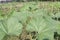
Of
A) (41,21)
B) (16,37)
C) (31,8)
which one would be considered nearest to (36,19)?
(41,21)

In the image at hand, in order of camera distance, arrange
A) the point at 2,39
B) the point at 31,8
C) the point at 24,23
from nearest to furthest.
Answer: the point at 2,39 → the point at 24,23 → the point at 31,8

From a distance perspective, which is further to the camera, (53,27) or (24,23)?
(24,23)

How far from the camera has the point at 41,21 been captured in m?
1.15

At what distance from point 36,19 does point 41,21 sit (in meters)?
0.03

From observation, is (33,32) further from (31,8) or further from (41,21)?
(31,8)

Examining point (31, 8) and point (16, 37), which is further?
point (31, 8)

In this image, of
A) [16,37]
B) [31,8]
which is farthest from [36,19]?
[31,8]

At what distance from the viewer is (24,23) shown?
4.07 feet

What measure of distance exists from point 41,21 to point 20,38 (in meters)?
0.13

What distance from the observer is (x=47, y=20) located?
1.17m

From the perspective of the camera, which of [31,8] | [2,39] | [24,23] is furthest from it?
[31,8]

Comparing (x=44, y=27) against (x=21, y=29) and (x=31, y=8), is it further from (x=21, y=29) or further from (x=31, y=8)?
(x=31, y=8)

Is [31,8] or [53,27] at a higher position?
[53,27]

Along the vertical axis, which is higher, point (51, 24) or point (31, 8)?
point (51, 24)
